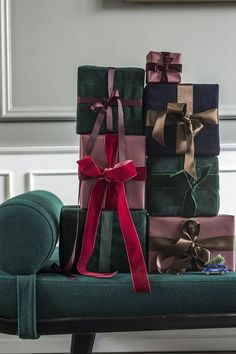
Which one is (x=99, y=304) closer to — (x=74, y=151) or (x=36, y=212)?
(x=36, y=212)

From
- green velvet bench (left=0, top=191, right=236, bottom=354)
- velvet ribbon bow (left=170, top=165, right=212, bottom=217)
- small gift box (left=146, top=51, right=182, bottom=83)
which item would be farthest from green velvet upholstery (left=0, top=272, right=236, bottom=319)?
small gift box (left=146, top=51, right=182, bottom=83)

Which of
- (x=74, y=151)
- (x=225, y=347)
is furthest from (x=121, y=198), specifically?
(x=225, y=347)

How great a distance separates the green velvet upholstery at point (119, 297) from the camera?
1.06m

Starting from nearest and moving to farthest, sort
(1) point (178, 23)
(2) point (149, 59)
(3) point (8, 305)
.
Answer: (3) point (8, 305) → (2) point (149, 59) → (1) point (178, 23)

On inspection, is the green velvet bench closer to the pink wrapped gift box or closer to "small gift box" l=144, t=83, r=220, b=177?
→ the pink wrapped gift box

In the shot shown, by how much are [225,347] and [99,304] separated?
84 centimetres

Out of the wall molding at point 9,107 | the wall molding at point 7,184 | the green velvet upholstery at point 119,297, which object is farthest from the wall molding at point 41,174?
the green velvet upholstery at point 119,297

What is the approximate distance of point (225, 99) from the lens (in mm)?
1862

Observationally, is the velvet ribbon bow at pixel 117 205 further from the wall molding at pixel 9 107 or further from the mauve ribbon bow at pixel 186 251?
the wall molding at pixel 9 107

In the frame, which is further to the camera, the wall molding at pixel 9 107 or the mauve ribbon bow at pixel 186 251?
the wall molding at pixel 9 107

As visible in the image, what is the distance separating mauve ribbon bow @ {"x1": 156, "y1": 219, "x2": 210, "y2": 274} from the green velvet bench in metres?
0.06

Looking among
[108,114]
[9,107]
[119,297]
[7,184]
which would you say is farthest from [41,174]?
[119,297]

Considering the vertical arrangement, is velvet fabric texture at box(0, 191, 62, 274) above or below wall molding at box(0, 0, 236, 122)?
below

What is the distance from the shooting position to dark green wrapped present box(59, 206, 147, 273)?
1141 millimetres
